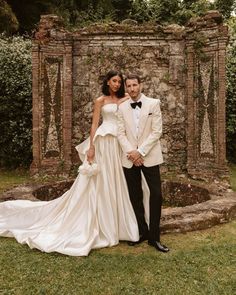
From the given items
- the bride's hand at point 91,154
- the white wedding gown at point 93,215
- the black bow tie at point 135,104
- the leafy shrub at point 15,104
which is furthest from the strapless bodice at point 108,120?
the leafy shrub at point 15,104

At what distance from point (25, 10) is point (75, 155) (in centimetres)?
946

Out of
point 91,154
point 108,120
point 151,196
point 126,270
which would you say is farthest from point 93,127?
point 126,270

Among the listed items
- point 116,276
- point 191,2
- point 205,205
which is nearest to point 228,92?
point 191,2

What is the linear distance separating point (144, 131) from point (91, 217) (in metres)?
1.31

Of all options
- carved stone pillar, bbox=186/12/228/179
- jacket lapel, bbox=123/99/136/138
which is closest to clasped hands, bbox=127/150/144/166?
jacket lapel, bbox=123/99/136/138

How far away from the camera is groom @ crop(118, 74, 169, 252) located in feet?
15.8

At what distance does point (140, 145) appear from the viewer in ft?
16.0

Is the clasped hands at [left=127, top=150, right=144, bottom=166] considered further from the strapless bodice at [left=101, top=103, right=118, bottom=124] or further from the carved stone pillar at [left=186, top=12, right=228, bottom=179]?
the carved stone pillar at [left=186, top=12, right=228, bottom=179]

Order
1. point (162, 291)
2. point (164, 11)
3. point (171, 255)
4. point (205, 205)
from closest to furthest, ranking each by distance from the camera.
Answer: point (162, 291), point (171, 255), point (205, 205), point (164, 11)

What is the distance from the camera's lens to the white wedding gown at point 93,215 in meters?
4.95

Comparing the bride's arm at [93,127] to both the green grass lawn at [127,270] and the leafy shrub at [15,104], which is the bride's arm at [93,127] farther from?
the leafy shrub at [15,104]

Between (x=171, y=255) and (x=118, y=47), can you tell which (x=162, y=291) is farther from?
(x=118, y=47)

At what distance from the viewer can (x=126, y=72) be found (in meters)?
8.90

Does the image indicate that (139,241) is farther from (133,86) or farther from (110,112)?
(133,86)
